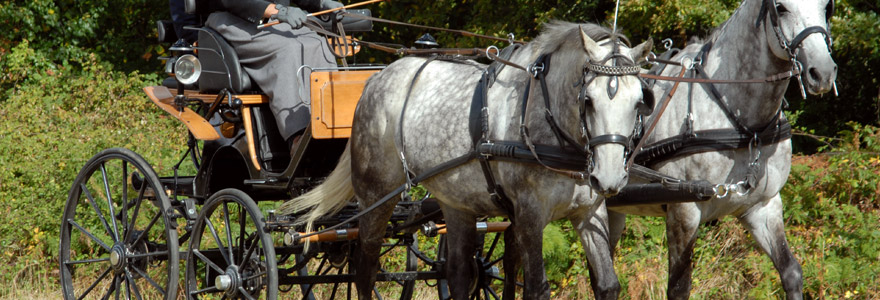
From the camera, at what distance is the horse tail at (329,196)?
16.5 ft

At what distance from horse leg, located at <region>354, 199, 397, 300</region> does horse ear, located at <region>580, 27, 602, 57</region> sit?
5.11ft

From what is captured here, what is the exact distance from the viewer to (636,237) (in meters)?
6.85

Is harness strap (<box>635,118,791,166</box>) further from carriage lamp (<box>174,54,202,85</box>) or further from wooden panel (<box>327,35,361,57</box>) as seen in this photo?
carriage lamp (<box>174,54,202,85</box>)

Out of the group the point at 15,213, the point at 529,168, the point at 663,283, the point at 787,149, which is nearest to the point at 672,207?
the point at 787,149

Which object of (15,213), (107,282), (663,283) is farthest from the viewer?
(15,213)

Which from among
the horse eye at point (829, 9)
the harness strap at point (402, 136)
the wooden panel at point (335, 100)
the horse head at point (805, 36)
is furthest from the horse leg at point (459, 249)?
the horse eye at point (829, 9)

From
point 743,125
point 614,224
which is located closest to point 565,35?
point 743,125

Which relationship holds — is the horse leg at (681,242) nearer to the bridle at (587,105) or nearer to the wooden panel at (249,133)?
the bridle at (587,105)

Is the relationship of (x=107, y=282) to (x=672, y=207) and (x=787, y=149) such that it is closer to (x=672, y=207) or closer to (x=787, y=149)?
(x=672, y=207)

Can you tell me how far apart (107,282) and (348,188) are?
9.73 ft

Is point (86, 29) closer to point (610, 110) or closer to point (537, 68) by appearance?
point (537, 68)

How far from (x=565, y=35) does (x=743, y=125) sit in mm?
1025

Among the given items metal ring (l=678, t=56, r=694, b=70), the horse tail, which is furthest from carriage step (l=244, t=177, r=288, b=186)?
metal ring (l=678, t=56, r=694, b=70)

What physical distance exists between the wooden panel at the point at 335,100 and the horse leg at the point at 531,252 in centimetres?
130
